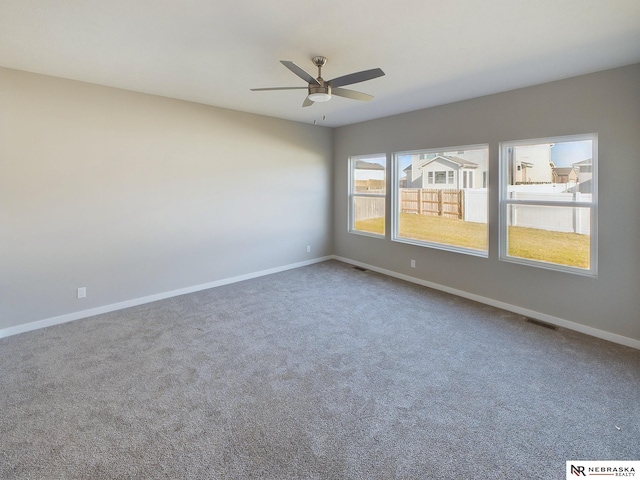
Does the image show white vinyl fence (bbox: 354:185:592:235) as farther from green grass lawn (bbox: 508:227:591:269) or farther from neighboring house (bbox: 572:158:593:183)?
neighboring house (bbox: 572:158:593:183)

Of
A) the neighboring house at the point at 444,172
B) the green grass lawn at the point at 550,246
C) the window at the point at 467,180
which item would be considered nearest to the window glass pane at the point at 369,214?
the neighboring house at the point at 444,172

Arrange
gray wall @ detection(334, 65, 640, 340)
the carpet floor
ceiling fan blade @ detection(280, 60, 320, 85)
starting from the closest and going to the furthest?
the carpet floor → ceiling fan blade @ detection(280, 60, 320, 85) → gray wall @ detection(334, 65, 640, 340)

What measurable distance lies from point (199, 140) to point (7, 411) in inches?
139

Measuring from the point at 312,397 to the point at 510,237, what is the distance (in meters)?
3.22

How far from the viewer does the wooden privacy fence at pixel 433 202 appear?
14.9 feet

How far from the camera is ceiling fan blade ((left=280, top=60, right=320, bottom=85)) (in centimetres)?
229

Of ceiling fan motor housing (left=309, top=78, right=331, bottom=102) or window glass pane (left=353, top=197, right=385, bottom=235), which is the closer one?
ceiling fan motor housing (left=309, top=78, right=331, bottom=102)

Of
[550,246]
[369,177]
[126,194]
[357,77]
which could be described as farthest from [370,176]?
[126,194]

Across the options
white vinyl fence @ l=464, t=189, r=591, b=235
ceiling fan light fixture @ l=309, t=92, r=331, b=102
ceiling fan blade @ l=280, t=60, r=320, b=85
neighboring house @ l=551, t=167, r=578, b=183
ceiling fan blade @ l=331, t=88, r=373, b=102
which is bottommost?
white vinyl fence @ l=464, t=189, r=591, b=235

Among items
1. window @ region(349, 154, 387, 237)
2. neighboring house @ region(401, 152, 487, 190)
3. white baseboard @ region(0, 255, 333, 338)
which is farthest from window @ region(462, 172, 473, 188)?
white baseboard @ region(0, 255, 333, 338)

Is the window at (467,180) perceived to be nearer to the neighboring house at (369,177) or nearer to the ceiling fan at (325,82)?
the neighboring house at (369,177)

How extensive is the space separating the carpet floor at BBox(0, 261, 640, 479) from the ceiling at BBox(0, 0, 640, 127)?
2717 mm

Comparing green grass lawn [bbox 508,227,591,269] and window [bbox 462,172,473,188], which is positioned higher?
window [bbox 462,172,473,188]

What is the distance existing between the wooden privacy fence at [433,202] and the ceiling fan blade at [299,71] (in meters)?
2.85
